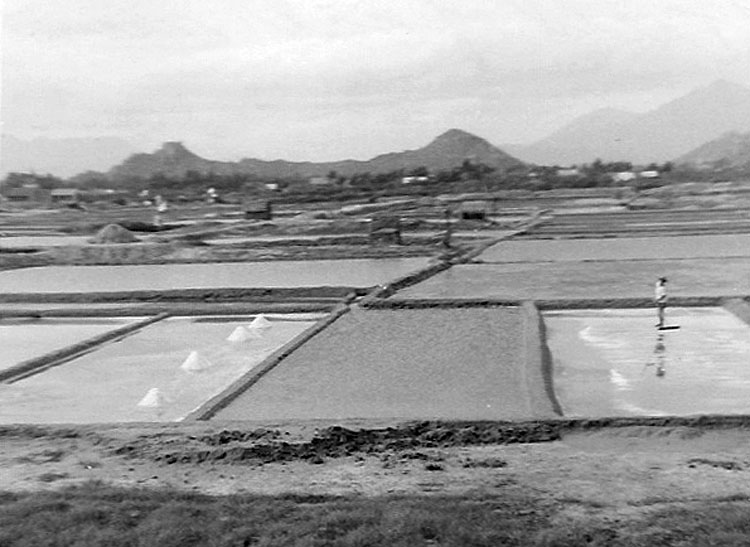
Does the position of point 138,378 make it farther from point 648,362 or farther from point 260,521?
point 648,362

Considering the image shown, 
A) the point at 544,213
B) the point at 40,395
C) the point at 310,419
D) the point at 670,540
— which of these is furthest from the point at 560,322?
the point at 544,213

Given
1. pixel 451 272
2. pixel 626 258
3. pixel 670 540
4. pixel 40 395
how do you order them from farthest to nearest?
1. pixel 626 258
2. pixel 451 272
3. pixel 40 395
4. pixel 670 540

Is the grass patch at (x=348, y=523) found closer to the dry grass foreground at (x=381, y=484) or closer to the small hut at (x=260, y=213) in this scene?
the dry grass foreground at (x=381, y=484)

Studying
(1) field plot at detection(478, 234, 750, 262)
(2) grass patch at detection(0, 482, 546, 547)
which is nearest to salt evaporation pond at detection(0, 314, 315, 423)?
(2) grass patch at detection(0, 482, 546, 547)

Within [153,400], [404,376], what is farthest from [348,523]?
[404,376]

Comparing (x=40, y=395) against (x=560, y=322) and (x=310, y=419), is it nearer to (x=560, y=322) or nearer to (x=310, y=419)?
(x=310, y=419)

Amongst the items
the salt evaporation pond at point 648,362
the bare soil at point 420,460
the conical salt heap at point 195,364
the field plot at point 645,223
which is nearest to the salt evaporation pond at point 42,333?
the conical salt heap at point 195,364
